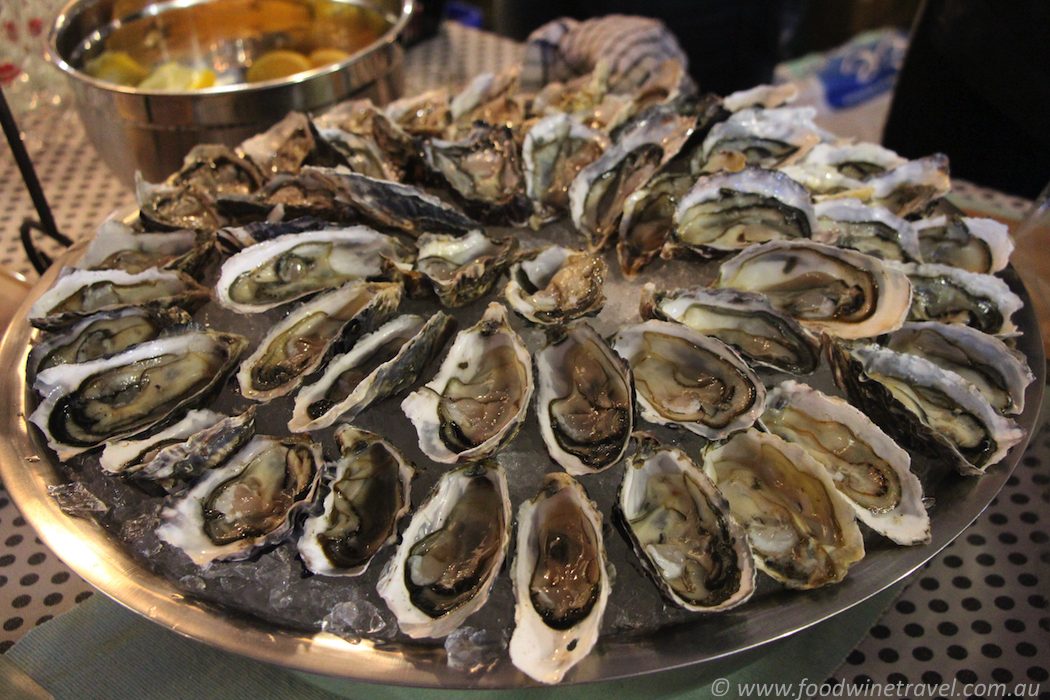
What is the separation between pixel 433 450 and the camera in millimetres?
1030

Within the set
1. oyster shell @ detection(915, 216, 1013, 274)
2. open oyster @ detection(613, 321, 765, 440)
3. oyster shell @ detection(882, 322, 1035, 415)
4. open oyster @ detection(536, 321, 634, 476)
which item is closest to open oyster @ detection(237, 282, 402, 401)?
open oyster @ detection(536, 321, 634, 476)

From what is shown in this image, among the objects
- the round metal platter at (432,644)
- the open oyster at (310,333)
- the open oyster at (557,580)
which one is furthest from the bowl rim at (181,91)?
the open oyster at (557,580)

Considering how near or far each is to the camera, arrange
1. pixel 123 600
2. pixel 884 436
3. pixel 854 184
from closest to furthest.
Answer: pixel 123 600 < pixel 884 436 < pixel 854 184

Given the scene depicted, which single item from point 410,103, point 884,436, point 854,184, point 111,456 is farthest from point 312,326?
point 854,184

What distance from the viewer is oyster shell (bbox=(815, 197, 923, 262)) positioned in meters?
1.33

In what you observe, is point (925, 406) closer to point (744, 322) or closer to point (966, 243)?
point (744, 322)

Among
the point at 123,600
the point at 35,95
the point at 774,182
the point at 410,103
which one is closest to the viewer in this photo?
the point at 123,600

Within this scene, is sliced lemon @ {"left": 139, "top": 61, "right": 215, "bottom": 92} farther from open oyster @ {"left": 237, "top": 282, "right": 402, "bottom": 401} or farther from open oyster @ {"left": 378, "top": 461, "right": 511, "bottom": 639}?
open oyster @ {"left": 378, "top": 461, "right": 511, "bottom": 639}

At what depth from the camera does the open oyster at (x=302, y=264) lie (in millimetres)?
1257

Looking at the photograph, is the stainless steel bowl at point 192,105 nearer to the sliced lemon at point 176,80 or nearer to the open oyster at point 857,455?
the sliced lemon at point 176,80

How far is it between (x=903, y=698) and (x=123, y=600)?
105 cm

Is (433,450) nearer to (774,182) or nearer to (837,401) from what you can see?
(837,401)

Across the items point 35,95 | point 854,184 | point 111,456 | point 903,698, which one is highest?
point 854,184

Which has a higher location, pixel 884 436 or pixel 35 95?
pixel 884 436
